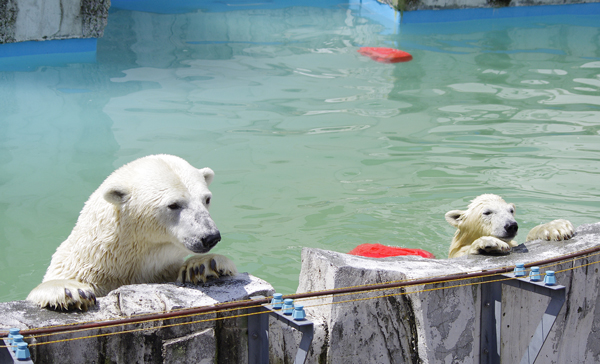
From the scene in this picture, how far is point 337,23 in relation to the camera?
14.8m

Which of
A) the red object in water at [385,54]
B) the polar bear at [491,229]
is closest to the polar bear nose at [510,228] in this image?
the polar bear at [491,229]

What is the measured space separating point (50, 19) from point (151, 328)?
9852mm

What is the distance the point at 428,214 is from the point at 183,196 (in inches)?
131

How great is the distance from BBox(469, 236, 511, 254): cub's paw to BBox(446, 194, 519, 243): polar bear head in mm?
388

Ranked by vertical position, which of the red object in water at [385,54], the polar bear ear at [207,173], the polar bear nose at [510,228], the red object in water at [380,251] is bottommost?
the red object in water at [380,251]

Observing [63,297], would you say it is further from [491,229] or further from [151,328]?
[491,229]

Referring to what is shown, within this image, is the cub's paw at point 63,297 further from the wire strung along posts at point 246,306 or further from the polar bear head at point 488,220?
the polar bear head at point 488,220

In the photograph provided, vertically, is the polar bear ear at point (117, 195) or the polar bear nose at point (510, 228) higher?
the polar bear ear at point (117, 195)

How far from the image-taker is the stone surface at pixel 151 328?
219 cm

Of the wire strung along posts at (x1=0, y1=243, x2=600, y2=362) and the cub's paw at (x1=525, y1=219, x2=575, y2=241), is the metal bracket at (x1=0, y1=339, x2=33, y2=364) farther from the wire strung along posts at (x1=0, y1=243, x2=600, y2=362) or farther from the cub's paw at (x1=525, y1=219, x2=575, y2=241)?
the cub's paw at (x1=525, y1=219, x2=575, y2=241)

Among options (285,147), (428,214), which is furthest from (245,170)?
(428,214)

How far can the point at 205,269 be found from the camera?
2609 millimetres

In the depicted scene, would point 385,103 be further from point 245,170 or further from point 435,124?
point 245,170

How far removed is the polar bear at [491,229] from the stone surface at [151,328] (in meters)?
1.30
